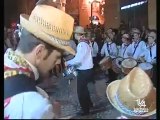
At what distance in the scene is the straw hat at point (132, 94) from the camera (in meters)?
2.67

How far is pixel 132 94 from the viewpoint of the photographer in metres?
2.66

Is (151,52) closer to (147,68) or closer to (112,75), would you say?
(147,68)

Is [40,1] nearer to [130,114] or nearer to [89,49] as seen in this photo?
[89,49]

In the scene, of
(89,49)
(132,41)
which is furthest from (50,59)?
(132,41)

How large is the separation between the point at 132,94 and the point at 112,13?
0.60 meters

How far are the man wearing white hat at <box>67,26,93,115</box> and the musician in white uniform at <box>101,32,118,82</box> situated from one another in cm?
11

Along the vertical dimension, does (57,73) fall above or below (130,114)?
above

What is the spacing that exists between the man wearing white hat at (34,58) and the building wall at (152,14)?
560 mm

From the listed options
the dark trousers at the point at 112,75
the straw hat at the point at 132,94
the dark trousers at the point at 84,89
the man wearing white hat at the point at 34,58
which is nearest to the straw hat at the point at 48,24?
the man wearing white hat at the point at 34,58

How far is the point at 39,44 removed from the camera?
2611 mm

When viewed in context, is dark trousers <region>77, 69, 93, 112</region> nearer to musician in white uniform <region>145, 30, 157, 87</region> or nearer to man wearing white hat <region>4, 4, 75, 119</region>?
man wearing white hat <region>4, 4, 75, 119</region>

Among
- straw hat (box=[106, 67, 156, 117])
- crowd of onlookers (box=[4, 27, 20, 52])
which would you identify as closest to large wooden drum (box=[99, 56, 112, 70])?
straw hat (box=[106, 67, 156, 117])

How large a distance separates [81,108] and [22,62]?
1.71 ft

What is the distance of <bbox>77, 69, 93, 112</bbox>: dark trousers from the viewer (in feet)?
8.72
